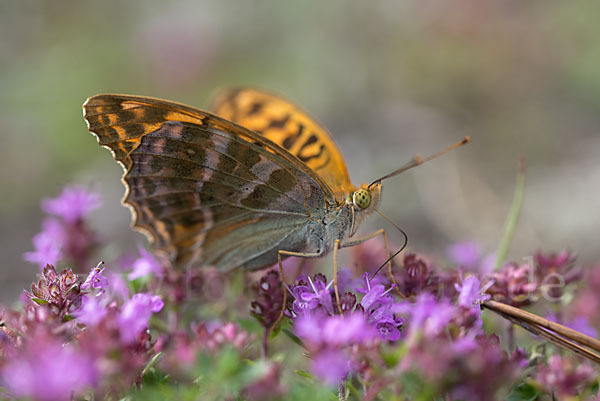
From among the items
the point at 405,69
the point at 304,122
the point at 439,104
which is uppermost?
the point at 405,69

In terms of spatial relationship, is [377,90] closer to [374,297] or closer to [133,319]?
[374,297]

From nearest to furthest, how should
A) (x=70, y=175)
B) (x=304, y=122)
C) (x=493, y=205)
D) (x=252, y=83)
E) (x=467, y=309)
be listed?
(x=467, y=309) < (x=304, y=122) < (x=493, y=205) < (x=70, y=175) < (x=252, y=83)

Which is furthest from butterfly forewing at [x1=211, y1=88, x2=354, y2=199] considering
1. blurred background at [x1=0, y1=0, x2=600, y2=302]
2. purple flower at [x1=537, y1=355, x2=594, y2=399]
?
blurred background at [x1=0, y1=0, x2=600, y2=302]

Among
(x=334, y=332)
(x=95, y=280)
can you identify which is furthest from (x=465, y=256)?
(x=95, y=280)

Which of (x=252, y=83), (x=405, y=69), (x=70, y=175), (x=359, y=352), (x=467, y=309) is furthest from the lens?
(x=252, y=83)

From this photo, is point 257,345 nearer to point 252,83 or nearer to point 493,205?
point 493,205

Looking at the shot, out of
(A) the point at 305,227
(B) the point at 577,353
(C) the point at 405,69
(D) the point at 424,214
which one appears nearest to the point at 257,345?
(A) the point at 305,227

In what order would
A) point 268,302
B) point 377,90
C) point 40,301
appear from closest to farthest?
point 40,301 → point 268,302 → point 377,90

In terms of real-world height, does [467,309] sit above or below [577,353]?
above
